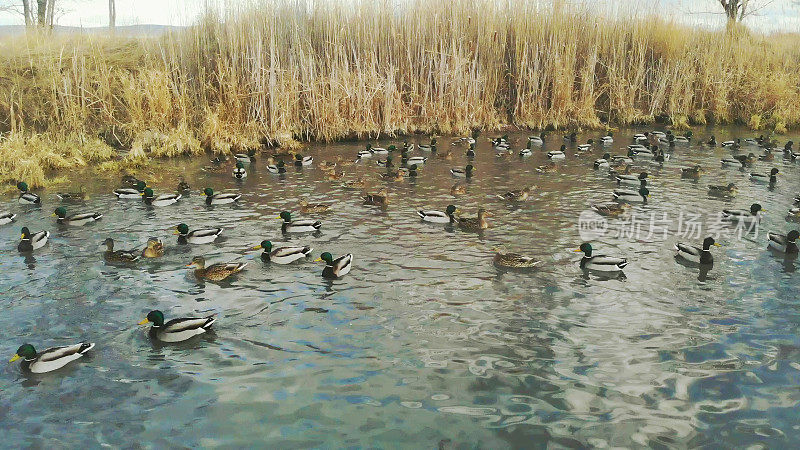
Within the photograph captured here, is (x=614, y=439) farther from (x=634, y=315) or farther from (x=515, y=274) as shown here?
(x=515, y=274)

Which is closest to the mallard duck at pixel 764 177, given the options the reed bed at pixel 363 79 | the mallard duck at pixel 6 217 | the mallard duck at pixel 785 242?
the mallard duck at pixel 785 242

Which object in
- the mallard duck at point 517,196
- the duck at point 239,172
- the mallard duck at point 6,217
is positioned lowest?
the mallard duck at point 6,217

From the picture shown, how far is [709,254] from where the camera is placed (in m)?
9.31

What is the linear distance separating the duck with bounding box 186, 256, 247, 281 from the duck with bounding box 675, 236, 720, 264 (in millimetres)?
7159

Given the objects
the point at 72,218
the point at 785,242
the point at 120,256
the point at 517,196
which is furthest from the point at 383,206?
the point at 785,242

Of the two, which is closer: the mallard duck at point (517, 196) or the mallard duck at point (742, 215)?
the mallard duck at point (742, 215)

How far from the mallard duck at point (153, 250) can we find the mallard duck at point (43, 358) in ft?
11.2

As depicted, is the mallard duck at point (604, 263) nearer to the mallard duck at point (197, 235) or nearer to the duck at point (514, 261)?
the duck at point (514, 261)

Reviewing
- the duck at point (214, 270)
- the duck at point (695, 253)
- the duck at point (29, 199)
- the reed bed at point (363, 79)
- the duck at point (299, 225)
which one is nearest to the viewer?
the duck at point (214, 270)

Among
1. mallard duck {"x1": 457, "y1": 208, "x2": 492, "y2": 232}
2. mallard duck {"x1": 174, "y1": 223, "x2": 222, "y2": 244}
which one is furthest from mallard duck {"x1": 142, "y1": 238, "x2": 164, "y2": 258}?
mallard duck {"x1": 457, "y1": 208, "x2": 492, "y2": 232}

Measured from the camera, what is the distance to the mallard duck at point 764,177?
49.6 feet

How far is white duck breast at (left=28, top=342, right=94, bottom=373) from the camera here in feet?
20.5

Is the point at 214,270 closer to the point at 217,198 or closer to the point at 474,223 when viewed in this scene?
the point at 217,198

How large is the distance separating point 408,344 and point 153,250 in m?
5.21
